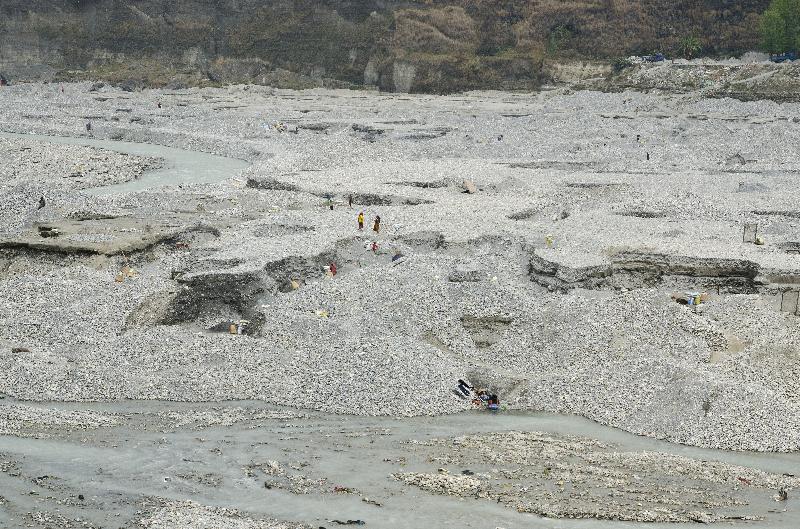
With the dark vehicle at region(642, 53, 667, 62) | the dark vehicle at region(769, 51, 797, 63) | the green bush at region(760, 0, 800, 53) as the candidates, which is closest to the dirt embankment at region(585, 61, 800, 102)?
the dark vehicle at region(642, 53, 667, 62)

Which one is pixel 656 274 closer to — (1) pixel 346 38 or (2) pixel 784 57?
(2) pixel 784 57

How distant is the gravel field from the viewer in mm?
24578

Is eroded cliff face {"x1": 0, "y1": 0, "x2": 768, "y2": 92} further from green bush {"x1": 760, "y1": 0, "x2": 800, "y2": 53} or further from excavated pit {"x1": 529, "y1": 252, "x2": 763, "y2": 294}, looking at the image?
excavated pit {"x1": 529, "y1": 252, "x2": 763, "y2": 294}

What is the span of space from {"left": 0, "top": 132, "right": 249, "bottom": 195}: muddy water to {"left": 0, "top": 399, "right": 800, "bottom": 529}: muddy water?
27.5 m

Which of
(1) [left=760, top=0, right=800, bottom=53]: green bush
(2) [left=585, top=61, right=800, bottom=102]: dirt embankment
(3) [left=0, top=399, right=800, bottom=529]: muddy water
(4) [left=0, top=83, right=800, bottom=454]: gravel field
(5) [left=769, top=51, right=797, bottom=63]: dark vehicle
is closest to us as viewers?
(3) [left=0, top=399, right=800, bottom=529]: muddy water

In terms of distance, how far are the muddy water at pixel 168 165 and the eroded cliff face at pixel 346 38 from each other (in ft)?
98.7

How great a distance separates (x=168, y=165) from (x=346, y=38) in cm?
4827

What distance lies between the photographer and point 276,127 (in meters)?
69.8

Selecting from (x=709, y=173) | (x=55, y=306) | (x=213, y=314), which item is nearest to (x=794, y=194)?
(x=709, y=173)

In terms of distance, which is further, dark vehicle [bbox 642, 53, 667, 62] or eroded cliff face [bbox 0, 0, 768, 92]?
eroded cliff face [bbox 0, 0, 768, 92]

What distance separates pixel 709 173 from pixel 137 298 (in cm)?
3124

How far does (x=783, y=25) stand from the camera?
79.8m

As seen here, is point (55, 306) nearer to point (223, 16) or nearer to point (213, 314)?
point (213, 314)

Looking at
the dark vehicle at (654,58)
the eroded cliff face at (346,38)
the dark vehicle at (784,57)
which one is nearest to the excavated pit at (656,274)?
the dark vehicle at (784,57)
